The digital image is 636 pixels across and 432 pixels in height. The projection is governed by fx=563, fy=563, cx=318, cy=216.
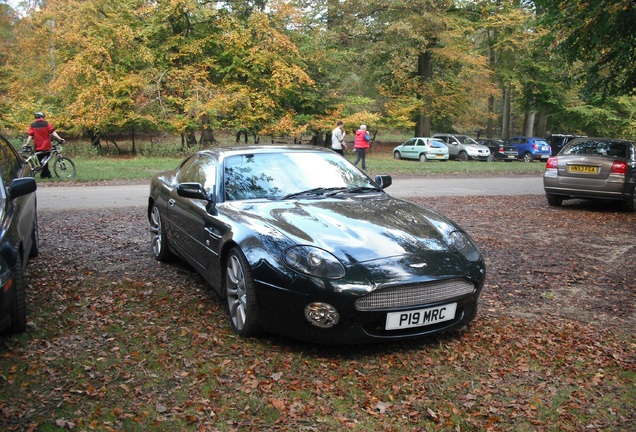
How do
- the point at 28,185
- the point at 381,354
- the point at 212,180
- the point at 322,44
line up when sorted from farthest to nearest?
1. the point at 322,44
2. the point at 212,180
3. the point at 28,185
4. the point at 381,354

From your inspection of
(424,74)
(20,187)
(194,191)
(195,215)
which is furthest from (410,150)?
(20,187)

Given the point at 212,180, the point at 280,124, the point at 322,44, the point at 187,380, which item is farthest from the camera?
the point at 322,44

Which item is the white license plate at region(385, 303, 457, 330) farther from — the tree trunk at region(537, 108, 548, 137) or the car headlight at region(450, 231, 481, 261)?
the tree trunk at region(537, 108, 548, 137)

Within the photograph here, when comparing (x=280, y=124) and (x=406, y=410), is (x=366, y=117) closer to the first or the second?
(x=280, y=124)

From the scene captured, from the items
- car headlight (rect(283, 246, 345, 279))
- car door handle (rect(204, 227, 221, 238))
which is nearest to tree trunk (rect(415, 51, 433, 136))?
car door handle (rect(204, 227, 221, 238))

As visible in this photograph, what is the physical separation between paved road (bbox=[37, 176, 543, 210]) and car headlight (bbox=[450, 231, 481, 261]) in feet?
27.3

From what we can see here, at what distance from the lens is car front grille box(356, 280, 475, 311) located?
383cm

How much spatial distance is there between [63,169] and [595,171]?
1326cm

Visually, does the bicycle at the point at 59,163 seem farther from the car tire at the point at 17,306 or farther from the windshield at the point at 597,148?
the windshield at the point at 597,148

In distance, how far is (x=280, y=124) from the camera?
28453 mm

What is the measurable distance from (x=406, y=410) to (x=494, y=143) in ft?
115

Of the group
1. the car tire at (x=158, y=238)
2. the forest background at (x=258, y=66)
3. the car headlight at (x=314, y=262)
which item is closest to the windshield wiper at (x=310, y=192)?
the car headlight at (x=314, y=262)

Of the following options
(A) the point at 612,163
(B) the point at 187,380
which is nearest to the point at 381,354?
(B) the point at 187,380

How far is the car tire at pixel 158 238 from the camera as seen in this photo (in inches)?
252
